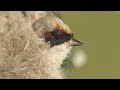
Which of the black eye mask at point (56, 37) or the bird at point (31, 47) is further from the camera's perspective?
the black eye mask at point (56, 37)

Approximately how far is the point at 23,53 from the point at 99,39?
6.34ft

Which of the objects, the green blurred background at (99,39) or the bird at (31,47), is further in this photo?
the green blurred background at (99,39)

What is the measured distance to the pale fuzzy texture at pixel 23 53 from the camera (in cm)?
498

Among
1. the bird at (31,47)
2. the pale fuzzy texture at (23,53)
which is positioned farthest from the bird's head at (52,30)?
the pale fuzzy texture at (23,53)

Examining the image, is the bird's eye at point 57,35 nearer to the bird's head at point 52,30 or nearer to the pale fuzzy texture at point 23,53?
the bird's head at point 52,30

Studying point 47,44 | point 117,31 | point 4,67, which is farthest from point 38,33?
point 117,31

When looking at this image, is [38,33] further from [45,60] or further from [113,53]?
[113,53]

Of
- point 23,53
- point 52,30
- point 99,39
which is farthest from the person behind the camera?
point 99,39

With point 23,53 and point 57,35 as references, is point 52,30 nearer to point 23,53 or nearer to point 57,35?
point 57,35

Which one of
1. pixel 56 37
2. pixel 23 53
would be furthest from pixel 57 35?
pixel 23 53

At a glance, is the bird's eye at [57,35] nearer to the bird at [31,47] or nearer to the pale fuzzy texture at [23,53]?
the bird at [31,47]

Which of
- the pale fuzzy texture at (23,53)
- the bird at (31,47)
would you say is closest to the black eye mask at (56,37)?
the bird at (31,47)

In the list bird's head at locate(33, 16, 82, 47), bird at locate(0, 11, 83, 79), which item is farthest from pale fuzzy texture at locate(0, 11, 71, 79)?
bird's head at locate(33, 16, 82, 47)

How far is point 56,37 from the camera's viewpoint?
5.55 metres
